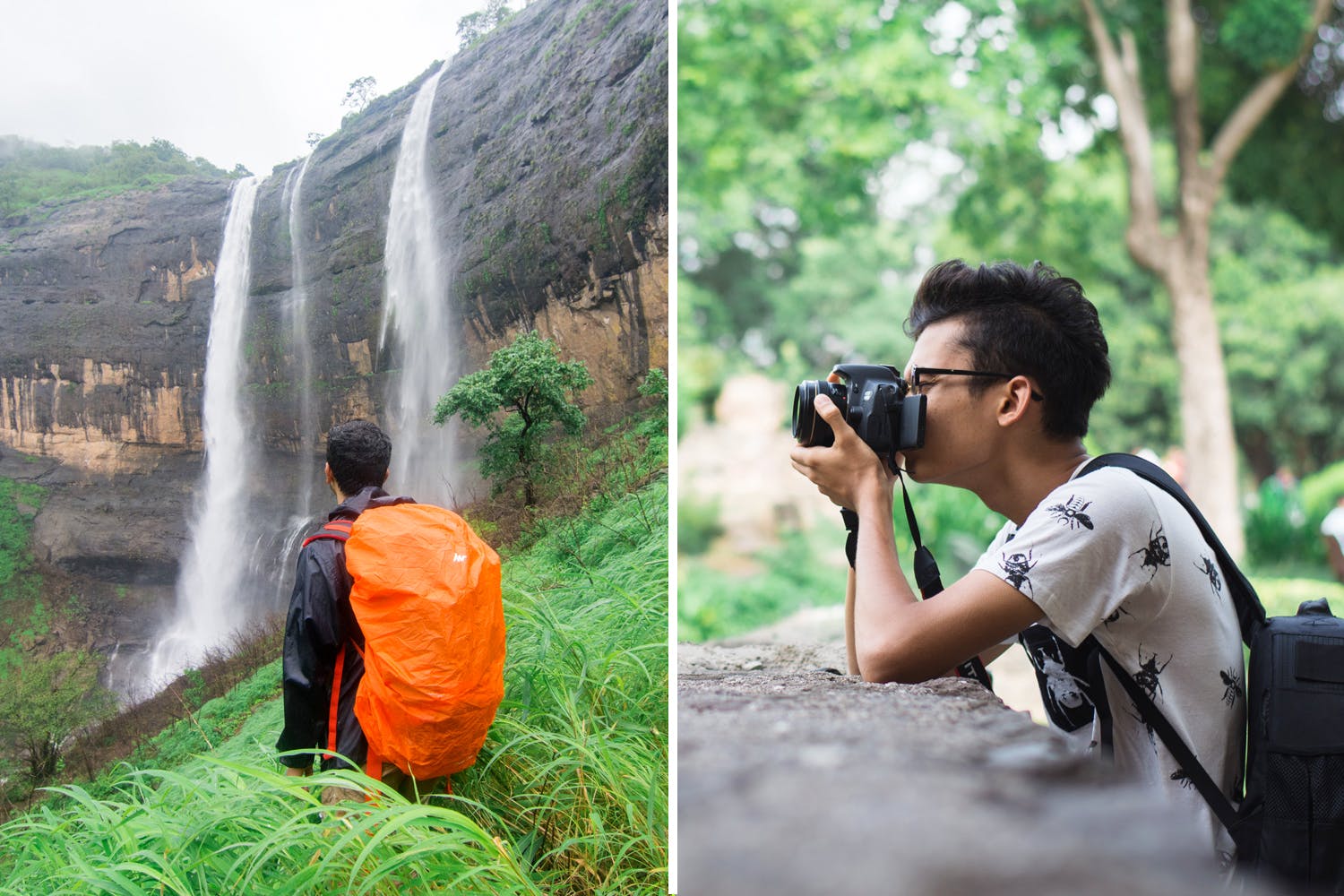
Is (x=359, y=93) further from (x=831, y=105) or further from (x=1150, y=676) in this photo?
(x=831, y=105)

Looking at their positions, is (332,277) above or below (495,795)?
above

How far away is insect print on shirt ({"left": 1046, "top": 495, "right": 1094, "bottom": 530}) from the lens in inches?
49.5

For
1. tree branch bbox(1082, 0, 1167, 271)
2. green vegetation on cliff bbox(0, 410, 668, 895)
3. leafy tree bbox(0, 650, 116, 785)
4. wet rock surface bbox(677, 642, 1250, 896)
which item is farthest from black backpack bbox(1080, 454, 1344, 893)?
tree branch bbox(1082, 0, 1167, 271)

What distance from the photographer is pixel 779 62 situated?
8.79 m

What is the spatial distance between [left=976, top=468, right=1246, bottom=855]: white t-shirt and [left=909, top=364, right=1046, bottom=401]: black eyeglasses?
0.77 ft

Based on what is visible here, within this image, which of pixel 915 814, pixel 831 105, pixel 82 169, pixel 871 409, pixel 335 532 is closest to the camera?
pixel 915 814

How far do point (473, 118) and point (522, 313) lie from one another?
1.67ft

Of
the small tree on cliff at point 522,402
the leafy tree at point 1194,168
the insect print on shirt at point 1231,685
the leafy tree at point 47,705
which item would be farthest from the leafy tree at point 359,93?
the leafy tree at point 1194,168

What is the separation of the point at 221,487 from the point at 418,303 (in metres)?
0.65

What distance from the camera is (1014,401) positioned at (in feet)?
4.93

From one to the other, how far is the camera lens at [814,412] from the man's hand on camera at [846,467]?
15 mm

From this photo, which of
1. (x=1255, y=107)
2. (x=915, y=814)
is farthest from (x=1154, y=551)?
(x=1255, y=107)

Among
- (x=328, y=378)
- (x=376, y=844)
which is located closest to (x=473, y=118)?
(x=328, y=378)

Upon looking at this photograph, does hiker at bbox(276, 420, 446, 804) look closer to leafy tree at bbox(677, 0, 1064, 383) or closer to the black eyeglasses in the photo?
the black eyeglasses
